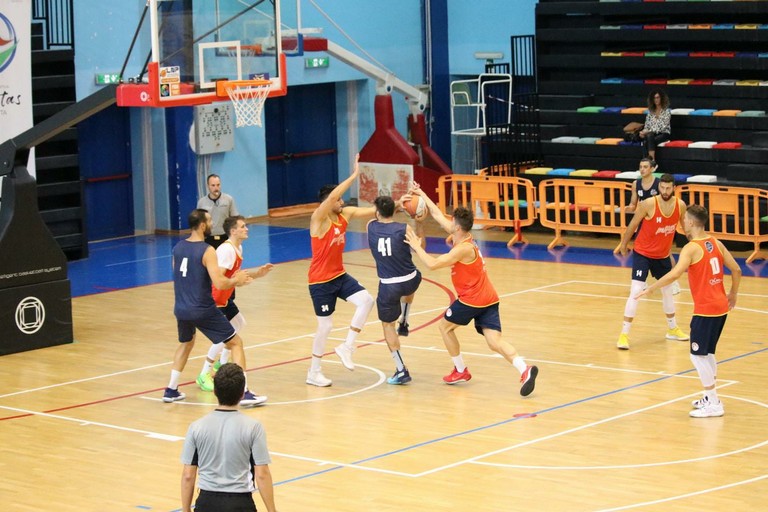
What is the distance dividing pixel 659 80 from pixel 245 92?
36.1 ft

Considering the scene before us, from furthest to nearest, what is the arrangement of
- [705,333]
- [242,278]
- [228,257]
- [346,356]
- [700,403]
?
[346,356], [228,257], [242,278], [700,403], [705,333]

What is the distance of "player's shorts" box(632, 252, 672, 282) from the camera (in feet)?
51.6

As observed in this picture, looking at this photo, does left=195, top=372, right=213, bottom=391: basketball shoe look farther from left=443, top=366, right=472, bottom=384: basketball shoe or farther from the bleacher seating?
the bleacher seating

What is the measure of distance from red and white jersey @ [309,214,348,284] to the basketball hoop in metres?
4.20

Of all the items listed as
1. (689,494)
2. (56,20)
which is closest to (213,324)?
(689,494)

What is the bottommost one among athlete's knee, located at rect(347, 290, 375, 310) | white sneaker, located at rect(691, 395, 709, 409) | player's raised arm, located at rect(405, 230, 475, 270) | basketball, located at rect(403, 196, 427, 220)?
white sneaker, located at rect(691, 395, 709, 409)

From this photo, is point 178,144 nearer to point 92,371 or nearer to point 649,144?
point 649,144

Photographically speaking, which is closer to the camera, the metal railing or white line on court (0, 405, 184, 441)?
white line on court (0, 405, 184, 441)

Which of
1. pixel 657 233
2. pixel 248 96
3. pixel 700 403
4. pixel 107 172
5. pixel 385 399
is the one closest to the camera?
pixel 700 403

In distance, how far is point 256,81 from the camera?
59.3 feet

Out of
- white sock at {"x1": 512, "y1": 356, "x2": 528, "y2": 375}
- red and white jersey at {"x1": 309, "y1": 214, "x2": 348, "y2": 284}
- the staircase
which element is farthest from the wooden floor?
the staircase

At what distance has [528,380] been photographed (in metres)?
13.2

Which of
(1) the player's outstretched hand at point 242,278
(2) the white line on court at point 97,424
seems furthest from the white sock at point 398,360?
(2) the white line on court at point 97,424

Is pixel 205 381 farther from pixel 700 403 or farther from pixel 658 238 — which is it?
pixel 658 238
